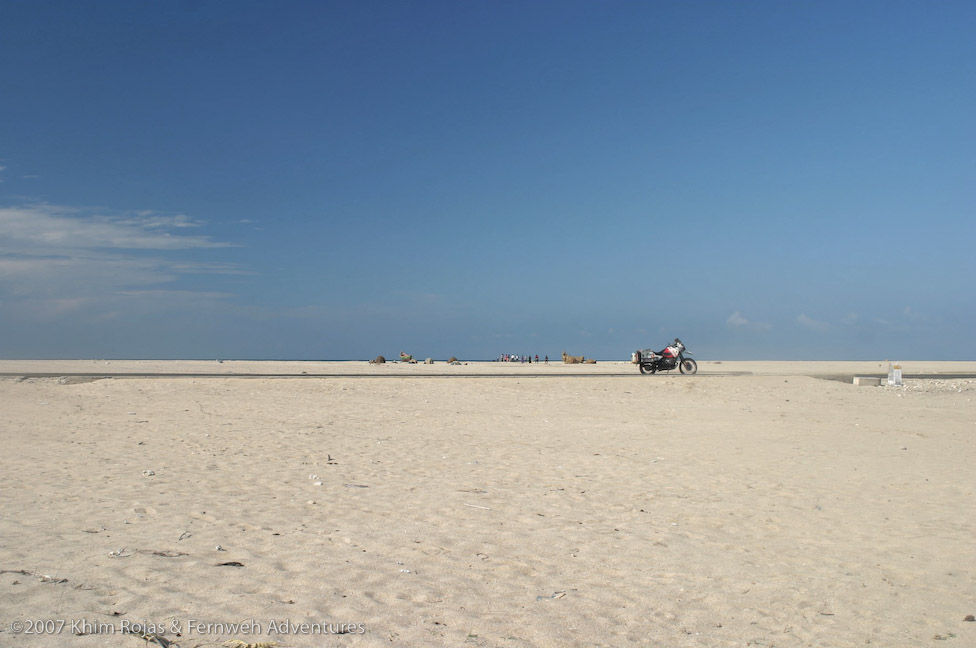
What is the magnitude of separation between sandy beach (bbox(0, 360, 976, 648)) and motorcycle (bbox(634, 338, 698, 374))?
776 inches

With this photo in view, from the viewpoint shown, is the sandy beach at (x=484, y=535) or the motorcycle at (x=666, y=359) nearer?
the sandy beach at (x=484, y=535)

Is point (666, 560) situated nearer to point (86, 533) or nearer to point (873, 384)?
point (86, 533)

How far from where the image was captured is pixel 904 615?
5.20 meters

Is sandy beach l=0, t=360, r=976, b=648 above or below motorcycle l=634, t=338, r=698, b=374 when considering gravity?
below

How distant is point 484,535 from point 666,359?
3071cm

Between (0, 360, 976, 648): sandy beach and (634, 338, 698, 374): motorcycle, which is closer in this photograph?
(0, 360, 976, 648): sandy beach

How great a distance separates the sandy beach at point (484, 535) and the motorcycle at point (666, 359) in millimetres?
19706

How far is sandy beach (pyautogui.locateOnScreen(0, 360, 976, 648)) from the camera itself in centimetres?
472

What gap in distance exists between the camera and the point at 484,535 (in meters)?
7.05

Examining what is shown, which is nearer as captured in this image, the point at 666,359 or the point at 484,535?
the point at 484,535

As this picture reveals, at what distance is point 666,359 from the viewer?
36.0m

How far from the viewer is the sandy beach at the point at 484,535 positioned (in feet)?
15.5

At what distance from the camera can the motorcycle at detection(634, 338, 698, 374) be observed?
3603cm

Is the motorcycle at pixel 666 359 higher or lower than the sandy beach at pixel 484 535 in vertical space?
higher
